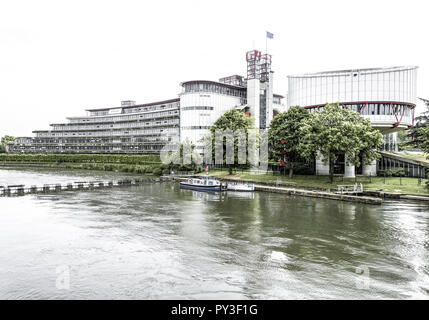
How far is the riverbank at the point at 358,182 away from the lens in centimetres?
5611

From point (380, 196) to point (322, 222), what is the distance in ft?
80.9

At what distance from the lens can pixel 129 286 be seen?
20359 millimetres

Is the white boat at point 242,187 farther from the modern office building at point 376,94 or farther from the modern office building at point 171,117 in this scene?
the modern office building at point 171,117

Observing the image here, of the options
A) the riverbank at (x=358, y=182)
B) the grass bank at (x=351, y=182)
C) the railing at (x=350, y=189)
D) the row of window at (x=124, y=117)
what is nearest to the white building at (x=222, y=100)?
the row of window at (x=124, y=117)

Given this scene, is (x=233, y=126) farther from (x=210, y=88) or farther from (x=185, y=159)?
(x=210, y=88)

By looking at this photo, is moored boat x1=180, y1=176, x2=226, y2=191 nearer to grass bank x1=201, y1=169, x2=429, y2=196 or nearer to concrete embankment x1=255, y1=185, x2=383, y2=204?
Answer: concrete embankment x1=255, y1=185, x2=383, y2=204

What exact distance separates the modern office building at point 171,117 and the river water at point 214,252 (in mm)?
79918

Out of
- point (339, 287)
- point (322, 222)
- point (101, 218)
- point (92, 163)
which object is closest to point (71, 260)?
point (101, 218)

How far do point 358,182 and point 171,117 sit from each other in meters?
98.6

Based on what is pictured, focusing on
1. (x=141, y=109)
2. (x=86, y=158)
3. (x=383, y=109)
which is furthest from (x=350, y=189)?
(x=86, y=158)

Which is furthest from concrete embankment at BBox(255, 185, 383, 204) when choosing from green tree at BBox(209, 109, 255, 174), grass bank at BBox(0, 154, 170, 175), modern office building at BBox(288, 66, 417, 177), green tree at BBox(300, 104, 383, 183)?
grass bank at BBox(0, 154, 170, 175)

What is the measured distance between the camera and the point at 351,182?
223ft

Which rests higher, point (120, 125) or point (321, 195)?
point (120, 125)

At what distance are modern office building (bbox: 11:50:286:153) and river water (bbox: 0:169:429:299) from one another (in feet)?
262
